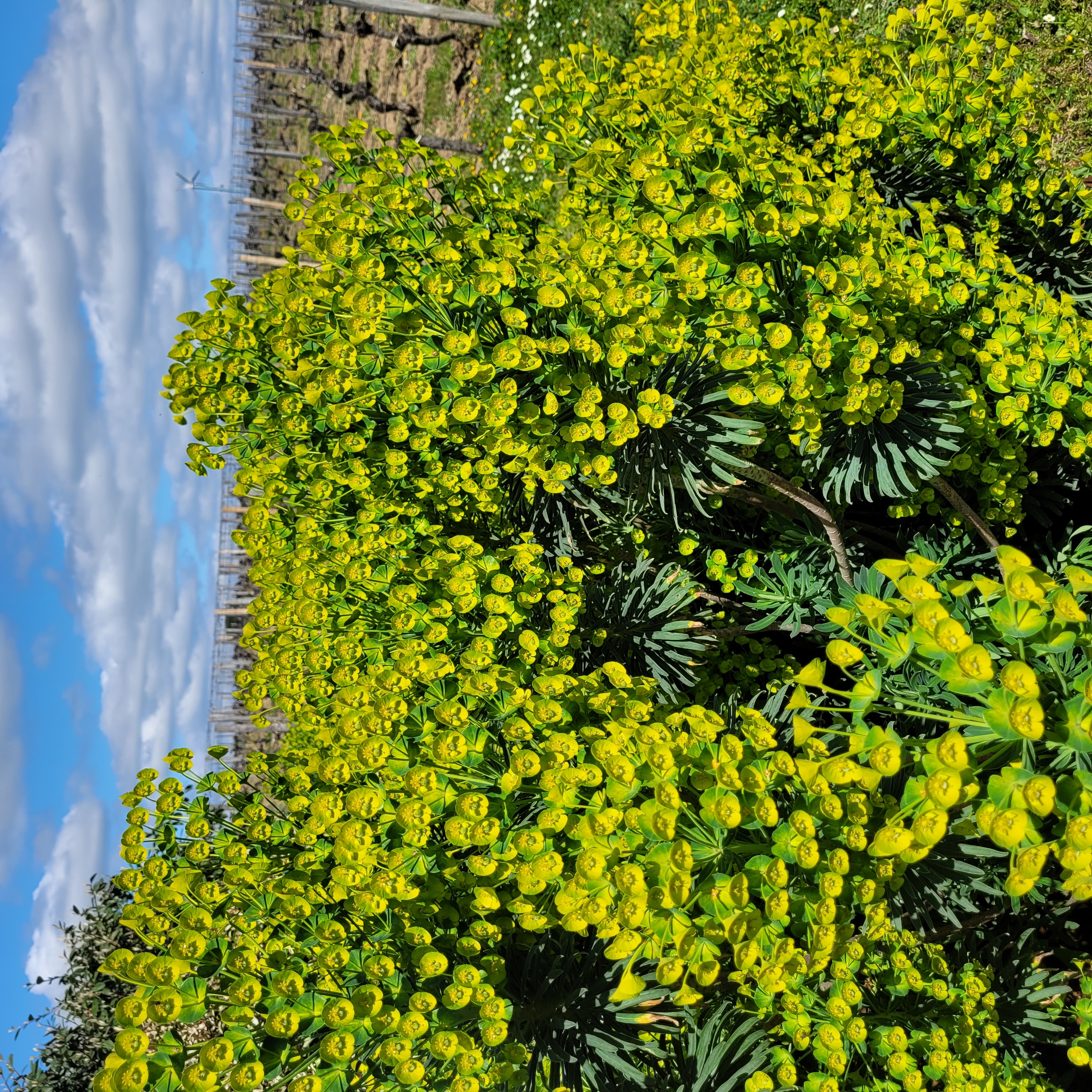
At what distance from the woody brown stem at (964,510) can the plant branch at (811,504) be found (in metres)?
0.45

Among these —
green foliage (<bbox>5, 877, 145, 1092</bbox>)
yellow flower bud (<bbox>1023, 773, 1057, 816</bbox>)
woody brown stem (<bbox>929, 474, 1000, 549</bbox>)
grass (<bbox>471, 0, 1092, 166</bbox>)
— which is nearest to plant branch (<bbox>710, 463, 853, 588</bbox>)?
woody brown stem (<bbox>929, 474, 1000, 549</bbox>)

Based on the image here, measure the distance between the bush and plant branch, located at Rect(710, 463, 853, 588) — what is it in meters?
0.03

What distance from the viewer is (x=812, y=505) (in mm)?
3227

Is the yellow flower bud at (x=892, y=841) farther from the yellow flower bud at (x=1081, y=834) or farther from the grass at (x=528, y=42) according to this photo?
the grass at (x=528, y=42)

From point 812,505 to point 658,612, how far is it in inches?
34.9

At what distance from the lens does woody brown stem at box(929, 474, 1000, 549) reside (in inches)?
122

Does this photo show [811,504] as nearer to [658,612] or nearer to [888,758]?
[658,612]

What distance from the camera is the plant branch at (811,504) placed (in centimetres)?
307

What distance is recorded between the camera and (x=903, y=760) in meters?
1.44

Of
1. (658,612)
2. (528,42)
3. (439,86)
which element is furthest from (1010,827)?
(439,86)

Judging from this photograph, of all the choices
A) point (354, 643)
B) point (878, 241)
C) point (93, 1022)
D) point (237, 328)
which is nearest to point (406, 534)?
point (354, 643)

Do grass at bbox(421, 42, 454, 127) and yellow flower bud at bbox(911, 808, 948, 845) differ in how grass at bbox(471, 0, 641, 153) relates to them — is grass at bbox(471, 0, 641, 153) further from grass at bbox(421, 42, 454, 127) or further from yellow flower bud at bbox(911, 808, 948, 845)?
yellow flower bud at bbox(911, 808, 948, 845)

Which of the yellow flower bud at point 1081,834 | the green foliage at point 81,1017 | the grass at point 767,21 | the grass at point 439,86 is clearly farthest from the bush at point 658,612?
the grass at point 439,86

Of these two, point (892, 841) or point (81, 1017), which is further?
point (81, 1017)
